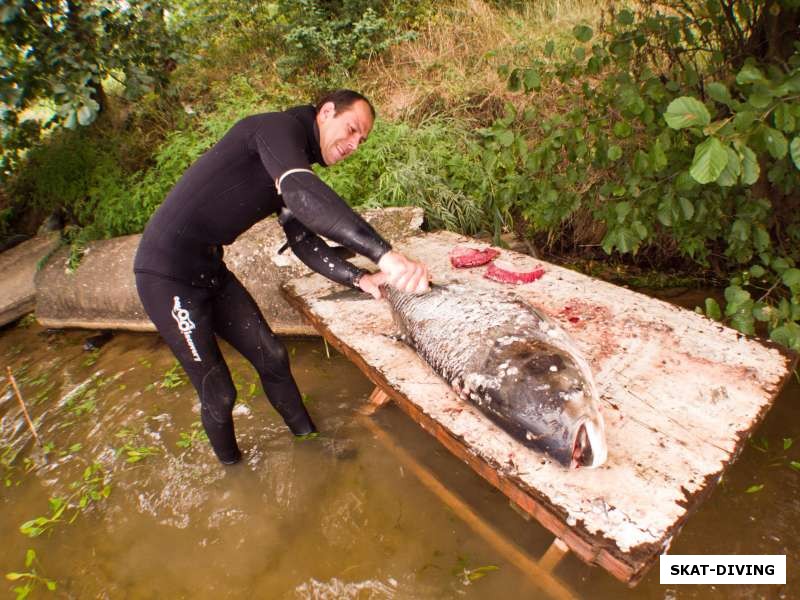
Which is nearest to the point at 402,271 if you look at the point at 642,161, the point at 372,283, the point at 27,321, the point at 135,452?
the point at 372,283

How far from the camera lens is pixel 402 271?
7.09 feet

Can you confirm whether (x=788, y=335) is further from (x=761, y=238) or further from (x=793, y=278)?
(x=761, y=238)

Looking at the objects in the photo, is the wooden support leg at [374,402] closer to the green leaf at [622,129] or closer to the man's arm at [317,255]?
the man's arm at [317,255]

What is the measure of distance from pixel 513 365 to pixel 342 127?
4.59 feet

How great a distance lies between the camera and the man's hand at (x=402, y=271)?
2.14 meters

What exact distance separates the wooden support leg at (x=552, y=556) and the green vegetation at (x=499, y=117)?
4.70 ft

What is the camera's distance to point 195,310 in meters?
2.52

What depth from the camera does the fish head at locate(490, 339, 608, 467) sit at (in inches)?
66.8

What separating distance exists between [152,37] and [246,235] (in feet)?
9.74

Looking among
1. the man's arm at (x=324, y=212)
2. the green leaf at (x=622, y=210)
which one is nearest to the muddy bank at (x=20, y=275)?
the man's arm at (x=324, y=212)

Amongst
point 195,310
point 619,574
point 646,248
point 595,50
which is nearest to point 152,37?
point 195,310

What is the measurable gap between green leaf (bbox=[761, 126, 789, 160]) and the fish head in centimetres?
108

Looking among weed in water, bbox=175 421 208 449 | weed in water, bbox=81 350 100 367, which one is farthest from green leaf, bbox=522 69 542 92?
weed in water, bbox=81 350 100 367

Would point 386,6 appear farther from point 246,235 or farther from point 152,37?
point 246,235
